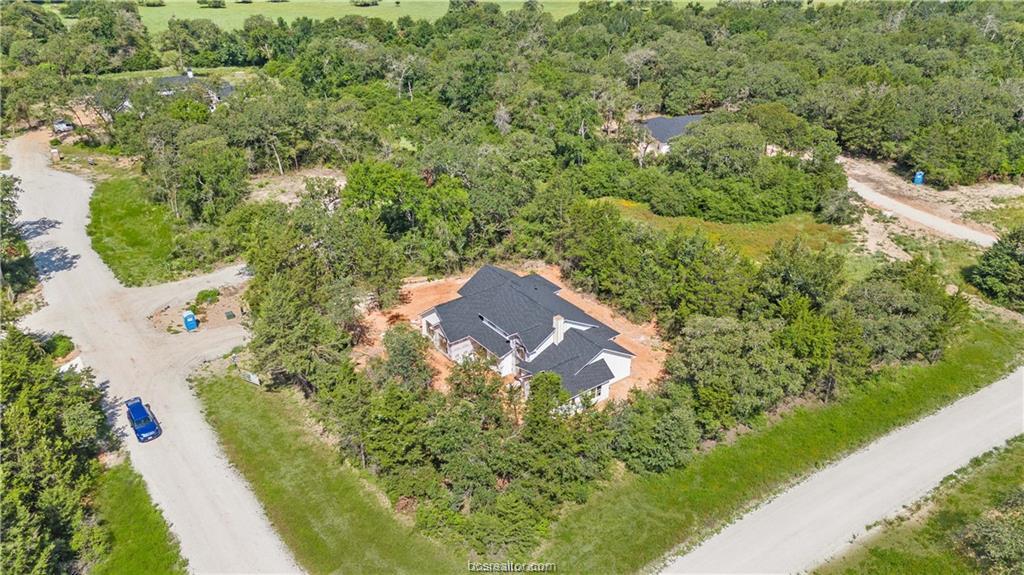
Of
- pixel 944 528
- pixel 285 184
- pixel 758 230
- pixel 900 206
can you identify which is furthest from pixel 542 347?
pixel 900 206

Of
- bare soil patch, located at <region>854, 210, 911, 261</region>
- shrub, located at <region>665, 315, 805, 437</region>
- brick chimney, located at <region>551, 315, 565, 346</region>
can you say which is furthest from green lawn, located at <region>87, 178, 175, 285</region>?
bare soil patch, located at <region>854, 210, 911, 261</region>

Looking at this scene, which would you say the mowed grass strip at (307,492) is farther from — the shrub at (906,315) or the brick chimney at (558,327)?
the shrub at (906,315)

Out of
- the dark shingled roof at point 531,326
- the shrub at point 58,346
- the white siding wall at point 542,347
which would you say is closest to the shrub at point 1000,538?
the dark shingled roof at point 531,326

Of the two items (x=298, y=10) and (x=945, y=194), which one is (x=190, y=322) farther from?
(x=298, y=10)

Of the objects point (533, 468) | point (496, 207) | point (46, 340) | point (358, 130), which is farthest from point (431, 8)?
point (533, 468)

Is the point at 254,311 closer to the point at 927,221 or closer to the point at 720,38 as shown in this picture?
the point at 927,221

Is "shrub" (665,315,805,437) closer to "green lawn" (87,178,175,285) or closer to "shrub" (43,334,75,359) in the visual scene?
"shrub" (43,334,75,359)

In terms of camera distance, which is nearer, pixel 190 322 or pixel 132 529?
pixel 132 529

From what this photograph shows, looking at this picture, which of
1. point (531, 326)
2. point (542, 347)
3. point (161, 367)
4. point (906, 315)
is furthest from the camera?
point (161, 367)
